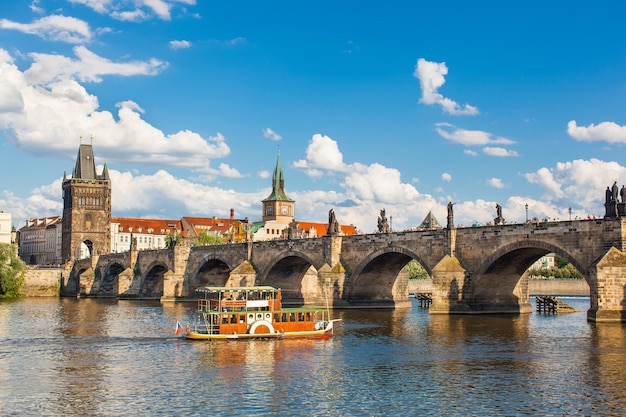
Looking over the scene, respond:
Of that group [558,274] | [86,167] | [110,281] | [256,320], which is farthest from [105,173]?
[256,320]

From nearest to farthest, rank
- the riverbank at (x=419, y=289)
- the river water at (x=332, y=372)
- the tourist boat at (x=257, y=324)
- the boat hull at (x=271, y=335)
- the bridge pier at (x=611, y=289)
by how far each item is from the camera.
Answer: the river water at (x=332, y=372)
the boat hull at (x=271, y=335)
the tourist boat at (x=257, y=324)
the bridge pier at (x=611, y=289)
the riverbank at (x=419, y=289)

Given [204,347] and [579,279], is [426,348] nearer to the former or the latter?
[204,347]

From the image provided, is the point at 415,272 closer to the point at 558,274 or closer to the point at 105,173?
the point at 558,274

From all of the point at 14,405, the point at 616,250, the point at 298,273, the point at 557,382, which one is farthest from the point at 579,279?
the point at 14,405

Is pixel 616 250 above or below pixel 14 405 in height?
above

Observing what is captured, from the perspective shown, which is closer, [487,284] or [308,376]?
[308,376]

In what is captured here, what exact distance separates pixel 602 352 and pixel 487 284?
24.6 metres

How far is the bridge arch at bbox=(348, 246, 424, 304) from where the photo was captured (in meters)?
79.8

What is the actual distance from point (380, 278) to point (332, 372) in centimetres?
4539

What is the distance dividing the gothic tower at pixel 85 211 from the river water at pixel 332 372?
390 ft

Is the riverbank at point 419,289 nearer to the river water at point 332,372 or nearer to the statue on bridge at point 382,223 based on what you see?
the statue on bridge at point 382,223

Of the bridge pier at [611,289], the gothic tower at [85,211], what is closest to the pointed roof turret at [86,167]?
the gothic tower at [85,211]

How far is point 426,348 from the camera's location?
4791 centimetres

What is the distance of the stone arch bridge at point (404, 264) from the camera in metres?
57.3
